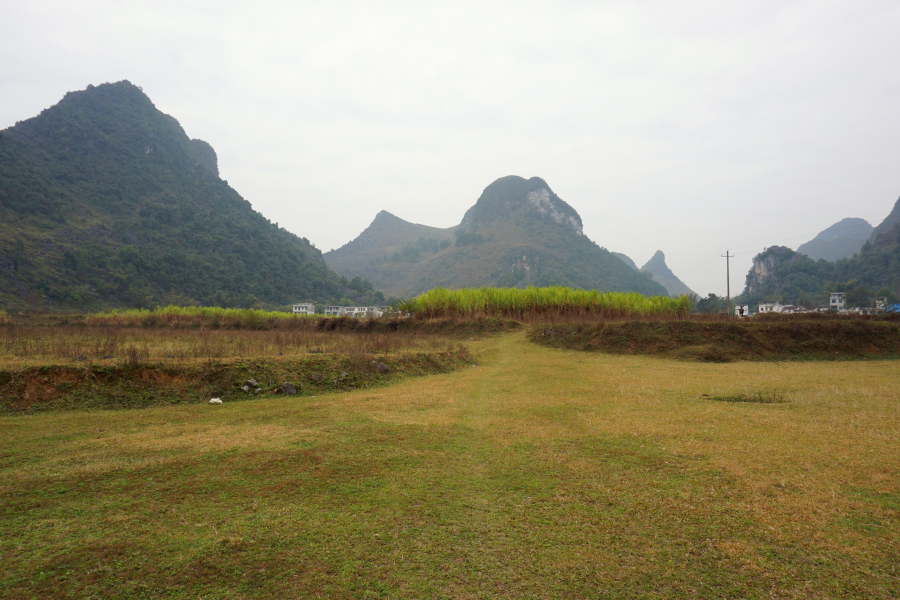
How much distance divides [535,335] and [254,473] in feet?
60.7

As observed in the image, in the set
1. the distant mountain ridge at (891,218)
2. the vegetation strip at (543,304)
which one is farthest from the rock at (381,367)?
the distant mountain ridge at (891,218)

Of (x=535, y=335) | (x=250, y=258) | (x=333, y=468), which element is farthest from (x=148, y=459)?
(x=250, y=258)

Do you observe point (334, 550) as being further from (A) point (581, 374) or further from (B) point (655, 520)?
(A) point (581, 374)

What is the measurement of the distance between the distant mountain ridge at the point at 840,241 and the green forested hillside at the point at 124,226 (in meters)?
141

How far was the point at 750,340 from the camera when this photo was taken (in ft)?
56.0

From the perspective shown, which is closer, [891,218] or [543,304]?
[543,304]

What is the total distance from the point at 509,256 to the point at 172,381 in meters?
124

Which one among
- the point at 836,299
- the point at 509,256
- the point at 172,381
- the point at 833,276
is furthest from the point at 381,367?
the point at 509,256

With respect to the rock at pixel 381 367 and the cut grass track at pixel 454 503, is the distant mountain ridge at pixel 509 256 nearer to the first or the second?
the rock at pixel 381 367

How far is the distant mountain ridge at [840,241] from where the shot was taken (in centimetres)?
13175

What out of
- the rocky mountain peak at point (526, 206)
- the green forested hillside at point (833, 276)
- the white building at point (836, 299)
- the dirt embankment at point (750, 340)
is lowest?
the dirt embankment at point (750, 340)

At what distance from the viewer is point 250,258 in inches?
3403

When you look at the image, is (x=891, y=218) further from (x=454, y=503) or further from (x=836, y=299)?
(x=454, y=503)

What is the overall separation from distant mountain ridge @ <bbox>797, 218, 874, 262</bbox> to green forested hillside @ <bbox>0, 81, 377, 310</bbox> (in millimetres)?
140825
